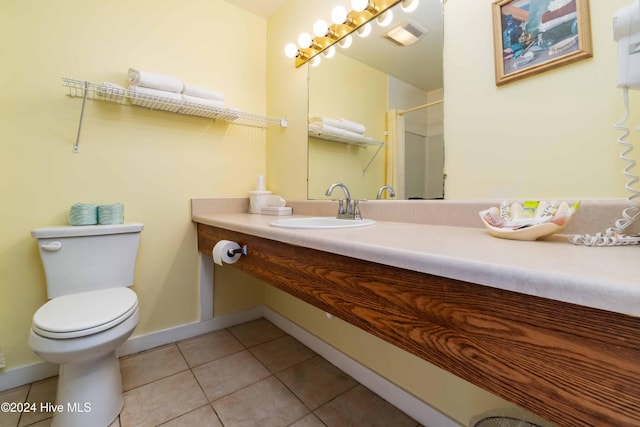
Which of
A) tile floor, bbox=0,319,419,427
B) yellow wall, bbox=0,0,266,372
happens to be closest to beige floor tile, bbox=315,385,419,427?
tile floor, bbox=0,319,419,427

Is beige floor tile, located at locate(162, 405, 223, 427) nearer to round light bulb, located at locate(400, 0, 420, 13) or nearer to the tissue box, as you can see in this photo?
the tissue box

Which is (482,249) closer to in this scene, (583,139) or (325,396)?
(583,139)

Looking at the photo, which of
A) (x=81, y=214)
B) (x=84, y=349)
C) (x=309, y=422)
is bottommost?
(x=309, y=422)

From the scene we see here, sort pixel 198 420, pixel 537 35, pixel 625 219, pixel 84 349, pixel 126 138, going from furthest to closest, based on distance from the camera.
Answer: pixel 126 138, pixel 198 420, pixel 84 349, pixel 537 35, pixel 625 219

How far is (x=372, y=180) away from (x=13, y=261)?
5.90 ft

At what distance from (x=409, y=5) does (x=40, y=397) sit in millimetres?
2467

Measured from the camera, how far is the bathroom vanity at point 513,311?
1.16ft

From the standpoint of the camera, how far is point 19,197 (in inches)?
51.9

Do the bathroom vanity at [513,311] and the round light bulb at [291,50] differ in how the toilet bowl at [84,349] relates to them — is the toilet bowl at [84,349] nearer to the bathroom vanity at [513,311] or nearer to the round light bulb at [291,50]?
the bathroom vanity at [513,311]

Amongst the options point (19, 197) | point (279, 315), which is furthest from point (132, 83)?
point (279, 315)

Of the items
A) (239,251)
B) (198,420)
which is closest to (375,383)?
(198,420)

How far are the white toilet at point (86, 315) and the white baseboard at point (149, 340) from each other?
1.37 feet

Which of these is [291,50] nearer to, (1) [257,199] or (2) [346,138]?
(2) [346,138]

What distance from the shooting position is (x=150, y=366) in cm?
152
